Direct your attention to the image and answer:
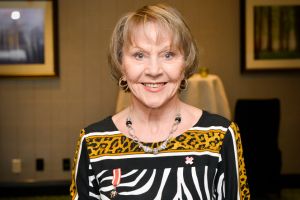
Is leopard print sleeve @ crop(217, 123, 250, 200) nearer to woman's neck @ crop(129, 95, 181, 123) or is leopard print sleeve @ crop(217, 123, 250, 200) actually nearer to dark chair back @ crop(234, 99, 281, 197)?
woman's neck @ crop(129, 95, 181, 123)

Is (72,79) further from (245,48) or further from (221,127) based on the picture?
(221,127)

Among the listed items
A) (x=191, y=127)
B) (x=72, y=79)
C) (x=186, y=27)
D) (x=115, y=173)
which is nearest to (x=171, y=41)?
(x=186, y=27)

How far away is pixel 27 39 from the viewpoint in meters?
5.20

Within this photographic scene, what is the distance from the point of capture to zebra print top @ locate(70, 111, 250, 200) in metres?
1.33

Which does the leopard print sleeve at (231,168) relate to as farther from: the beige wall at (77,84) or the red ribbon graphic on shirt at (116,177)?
the beige wall at (77,84)

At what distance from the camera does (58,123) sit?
17.5 feet

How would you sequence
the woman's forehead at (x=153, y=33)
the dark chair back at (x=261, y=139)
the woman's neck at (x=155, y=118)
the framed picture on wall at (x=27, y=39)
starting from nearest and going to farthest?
1. the woman's forehead at (x=153, y=33)
2. the woman's neck at (x=155, y=118)
3. the dark chair back at (x=261, y=139)
4. the framed picture on wall at (x=27, y=39)

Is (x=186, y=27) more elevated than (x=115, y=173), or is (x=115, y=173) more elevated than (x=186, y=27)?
(x=186, y=27)

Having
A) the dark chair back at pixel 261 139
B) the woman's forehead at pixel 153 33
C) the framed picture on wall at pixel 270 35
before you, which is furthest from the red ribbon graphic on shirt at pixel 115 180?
the framed picture on wall at pixel 270 35

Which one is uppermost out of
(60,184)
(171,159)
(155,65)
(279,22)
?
(279,22)

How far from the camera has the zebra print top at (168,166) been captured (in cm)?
133

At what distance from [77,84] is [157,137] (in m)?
3.99

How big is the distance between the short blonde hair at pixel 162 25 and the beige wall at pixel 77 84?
3.91m

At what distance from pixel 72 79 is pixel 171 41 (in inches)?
160
